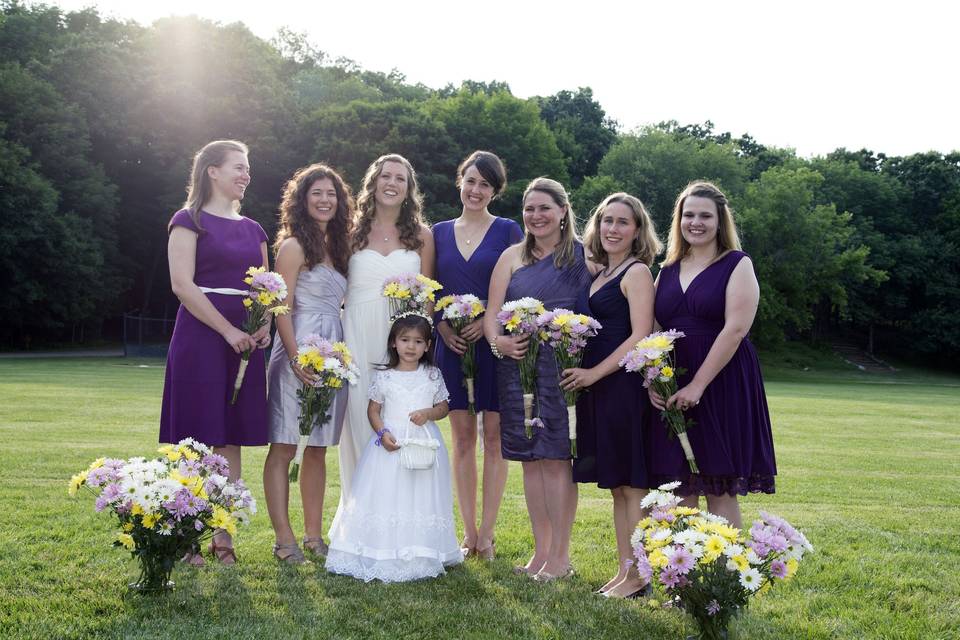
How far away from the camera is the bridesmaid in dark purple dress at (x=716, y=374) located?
17.3 feet

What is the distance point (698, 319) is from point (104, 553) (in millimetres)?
4585

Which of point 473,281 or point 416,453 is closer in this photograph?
point 416,453

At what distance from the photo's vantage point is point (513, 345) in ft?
19.2

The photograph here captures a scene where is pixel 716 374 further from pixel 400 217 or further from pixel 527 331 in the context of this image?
pixel 400 217

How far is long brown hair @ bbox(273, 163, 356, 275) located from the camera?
6.61 meters

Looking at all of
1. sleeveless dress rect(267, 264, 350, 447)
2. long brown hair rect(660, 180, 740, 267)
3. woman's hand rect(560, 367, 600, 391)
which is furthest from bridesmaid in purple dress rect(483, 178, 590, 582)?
sleeveless dress rect(267, 264, 350, 447)

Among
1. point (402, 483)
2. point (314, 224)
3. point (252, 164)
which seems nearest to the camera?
point (402, 483)

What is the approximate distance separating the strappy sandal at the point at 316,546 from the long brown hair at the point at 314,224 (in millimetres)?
2102

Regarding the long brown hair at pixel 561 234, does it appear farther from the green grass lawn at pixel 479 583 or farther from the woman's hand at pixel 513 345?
the green grass lawn at pixel 479 583

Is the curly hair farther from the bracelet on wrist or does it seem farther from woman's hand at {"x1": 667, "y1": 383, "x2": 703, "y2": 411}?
woman's hand at {"x1": 667, "y1": 383, "x2": 703, "y2": 411}

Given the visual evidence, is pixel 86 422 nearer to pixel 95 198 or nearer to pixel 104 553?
pixel 104 553

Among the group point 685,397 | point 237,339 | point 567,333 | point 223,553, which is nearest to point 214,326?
point 237,339

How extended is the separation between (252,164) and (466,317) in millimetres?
36095

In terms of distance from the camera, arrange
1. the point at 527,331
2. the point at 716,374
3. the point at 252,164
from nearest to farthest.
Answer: the point at 716,374 → the point at 527,331 → the point at 252,164
